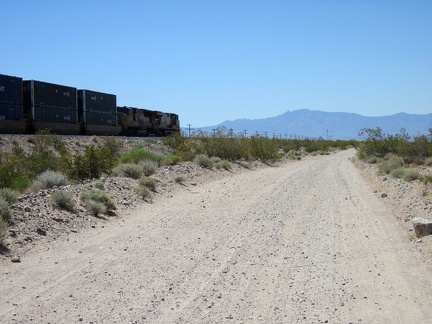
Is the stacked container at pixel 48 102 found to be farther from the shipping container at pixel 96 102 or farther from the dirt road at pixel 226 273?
the dirt road at pixel 226 273

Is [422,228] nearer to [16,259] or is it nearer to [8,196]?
[16,259]

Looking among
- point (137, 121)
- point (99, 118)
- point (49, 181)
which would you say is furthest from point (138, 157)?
point (137, 121)

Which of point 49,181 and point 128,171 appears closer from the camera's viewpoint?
point 49,181

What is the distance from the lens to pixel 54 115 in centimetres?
4269

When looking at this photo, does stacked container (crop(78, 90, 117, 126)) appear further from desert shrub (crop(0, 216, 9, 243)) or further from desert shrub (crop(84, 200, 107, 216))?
desert shrub (crop(0, 216, 9, 243))

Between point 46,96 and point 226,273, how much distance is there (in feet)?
120

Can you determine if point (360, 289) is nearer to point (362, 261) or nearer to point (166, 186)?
point (362, 261)

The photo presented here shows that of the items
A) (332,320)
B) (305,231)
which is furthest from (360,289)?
(305,231)

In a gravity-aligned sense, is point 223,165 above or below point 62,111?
below

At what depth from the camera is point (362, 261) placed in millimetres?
9242

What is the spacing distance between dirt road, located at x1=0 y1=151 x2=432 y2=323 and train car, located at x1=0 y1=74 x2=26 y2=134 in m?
26.2

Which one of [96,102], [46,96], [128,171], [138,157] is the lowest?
[128,171]

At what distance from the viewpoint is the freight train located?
124 feet

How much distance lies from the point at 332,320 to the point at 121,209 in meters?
9.58
